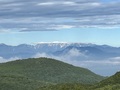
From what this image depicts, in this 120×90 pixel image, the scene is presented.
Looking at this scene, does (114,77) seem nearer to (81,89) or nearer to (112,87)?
(81,89)

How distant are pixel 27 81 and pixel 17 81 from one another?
4967mm

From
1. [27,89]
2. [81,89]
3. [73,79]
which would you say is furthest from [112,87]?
[73,79]

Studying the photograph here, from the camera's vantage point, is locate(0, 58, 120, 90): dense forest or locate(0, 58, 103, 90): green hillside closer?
locate(0, 58, 120, 90): dense forest

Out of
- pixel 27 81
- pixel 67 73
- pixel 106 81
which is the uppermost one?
pixel 106 81

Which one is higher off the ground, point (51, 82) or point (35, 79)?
point (51, 82)

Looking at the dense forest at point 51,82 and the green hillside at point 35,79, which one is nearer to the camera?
the dense forest at point 51,82

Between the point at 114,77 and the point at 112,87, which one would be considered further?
the point at 114,77

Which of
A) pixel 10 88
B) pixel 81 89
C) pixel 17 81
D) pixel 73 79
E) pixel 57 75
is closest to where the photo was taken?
pixel 81 89

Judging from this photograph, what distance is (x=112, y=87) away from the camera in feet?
252

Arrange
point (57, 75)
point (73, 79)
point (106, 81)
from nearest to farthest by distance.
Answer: point (106, 81)
point (73, 79)
point (57, 75)

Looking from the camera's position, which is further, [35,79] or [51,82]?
[35,79]

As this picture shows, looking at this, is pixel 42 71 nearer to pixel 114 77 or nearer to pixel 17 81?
pixel 17 81

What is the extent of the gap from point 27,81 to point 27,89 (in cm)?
1803

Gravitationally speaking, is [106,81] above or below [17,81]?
above
